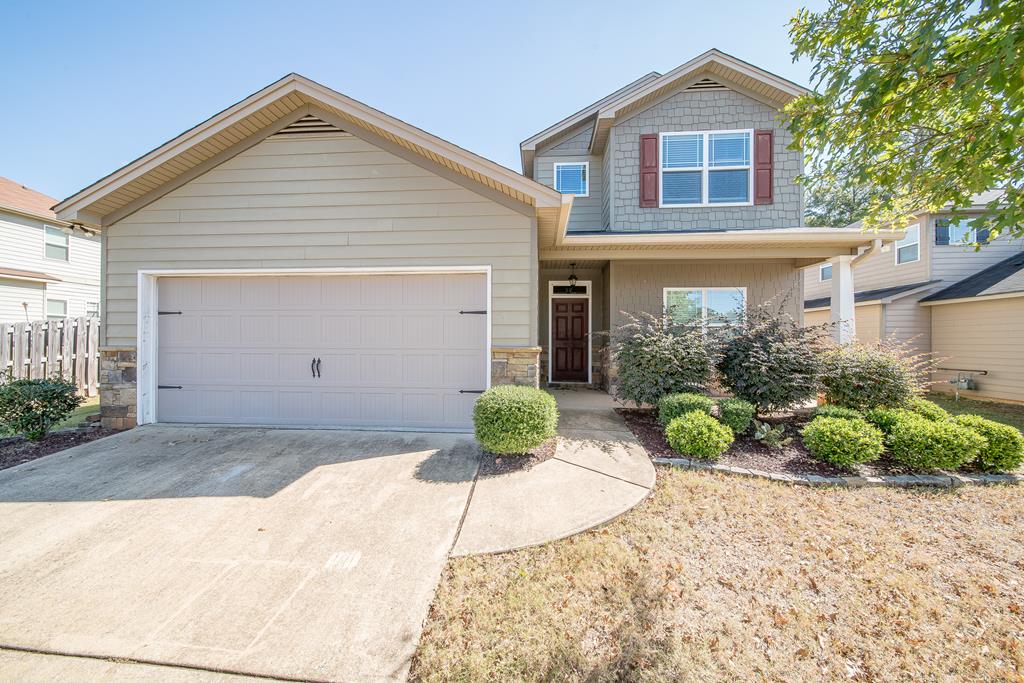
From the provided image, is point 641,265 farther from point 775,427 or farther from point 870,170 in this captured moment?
point 870,170

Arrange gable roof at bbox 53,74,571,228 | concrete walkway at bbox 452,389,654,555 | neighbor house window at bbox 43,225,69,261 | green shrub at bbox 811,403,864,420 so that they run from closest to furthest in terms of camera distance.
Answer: concrete walkway at bbox 452,389,654,555, gable roof at bbox 53,74,571,228, green shrub at bbox 811,403,864,420, neighbor house window at bbox 43,225,69,261

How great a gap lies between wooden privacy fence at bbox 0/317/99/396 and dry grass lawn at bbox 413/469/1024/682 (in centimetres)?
1076

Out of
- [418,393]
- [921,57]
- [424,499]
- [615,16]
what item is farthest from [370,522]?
[615,16]

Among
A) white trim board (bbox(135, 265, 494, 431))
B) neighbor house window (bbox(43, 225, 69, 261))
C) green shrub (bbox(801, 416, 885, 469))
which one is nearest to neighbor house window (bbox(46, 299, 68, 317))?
neighbor house window (bbox(43, 225, 69, 261))

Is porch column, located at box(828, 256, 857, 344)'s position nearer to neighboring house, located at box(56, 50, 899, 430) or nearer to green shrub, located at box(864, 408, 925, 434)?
green shrub, located at box(864, 408, 925, 434)

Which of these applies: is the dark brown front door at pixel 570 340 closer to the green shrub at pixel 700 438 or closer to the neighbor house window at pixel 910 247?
the green shrub at pixel 700 438

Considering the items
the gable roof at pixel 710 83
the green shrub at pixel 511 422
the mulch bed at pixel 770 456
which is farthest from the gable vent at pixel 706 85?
the green shrub at pixel 511 422

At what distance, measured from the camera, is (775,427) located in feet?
19.7

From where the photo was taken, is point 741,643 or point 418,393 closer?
point 741,643

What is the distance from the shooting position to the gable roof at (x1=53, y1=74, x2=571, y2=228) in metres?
5.21

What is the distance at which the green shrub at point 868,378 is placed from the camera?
590 cm

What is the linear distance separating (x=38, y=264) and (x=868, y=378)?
21577mm

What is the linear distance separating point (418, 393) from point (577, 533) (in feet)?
10.8

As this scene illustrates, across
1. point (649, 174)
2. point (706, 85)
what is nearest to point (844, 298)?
point (649, 174)
